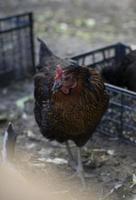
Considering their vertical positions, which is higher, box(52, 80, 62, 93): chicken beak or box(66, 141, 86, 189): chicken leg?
box(52, 80, 62, 93): chicken beak

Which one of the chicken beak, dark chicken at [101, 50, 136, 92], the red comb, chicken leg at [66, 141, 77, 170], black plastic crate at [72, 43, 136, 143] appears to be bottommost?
chicken leg at [66, 141, 77, 170]

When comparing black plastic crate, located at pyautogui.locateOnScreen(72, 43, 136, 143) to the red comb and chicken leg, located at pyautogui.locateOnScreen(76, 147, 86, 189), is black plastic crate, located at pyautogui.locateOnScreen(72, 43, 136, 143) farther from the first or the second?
the red comb

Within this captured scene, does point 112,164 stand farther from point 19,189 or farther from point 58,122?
point 19,189

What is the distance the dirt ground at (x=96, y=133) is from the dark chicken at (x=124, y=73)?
0.64 meters

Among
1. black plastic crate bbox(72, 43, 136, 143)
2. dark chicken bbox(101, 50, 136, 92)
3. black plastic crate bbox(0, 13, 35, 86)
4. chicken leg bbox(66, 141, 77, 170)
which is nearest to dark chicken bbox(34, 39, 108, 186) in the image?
chicken leg bbox(66, 141, 77, 170)

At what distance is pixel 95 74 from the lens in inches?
189

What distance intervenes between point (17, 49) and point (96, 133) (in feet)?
6.63

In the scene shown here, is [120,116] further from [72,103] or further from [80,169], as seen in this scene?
[72,103]

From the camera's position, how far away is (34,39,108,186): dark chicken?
179 inches

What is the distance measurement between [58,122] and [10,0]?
20.8 feet

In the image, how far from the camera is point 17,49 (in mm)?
7066

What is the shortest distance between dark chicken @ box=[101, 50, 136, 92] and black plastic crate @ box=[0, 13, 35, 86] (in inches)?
62.6

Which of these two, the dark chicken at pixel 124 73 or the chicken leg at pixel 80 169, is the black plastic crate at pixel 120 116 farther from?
the chicken leg at pixel 80 169

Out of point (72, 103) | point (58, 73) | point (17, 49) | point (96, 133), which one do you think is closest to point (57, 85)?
point (58, 73)
